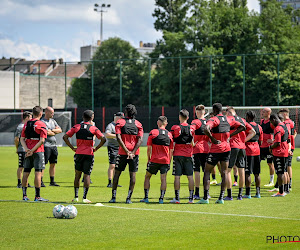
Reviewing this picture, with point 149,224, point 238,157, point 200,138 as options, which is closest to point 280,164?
point 238,157

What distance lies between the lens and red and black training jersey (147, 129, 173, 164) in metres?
11.9

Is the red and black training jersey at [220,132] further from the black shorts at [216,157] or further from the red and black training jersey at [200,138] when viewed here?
the red and black training jersey at [200,138]

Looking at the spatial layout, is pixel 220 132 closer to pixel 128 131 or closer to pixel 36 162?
pixel 128 131

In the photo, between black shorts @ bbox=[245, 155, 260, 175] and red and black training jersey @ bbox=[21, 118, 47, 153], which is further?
black shorts @ bbox=[245, 155, 260, 175]

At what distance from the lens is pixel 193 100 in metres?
50.0

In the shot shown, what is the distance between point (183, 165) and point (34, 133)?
347 cm

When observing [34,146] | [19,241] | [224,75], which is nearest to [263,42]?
[224,75]

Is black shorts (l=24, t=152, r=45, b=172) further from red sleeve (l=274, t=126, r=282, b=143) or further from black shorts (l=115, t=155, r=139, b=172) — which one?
red sleeve (l=274, t=126, r=282, b=143)

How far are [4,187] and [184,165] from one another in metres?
6.26

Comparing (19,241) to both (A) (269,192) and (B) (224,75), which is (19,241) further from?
(B) (224,75)

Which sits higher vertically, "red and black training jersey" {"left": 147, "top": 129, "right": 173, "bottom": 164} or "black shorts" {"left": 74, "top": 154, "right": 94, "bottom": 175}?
"red and black training jersey" {"left": 147, "top": 129, "right": 173, "bottom": 164}

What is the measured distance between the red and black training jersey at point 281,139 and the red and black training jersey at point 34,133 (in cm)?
552

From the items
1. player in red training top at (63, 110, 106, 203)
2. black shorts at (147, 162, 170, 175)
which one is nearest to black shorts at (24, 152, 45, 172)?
player in red training top at (63, 110, 106, 203)

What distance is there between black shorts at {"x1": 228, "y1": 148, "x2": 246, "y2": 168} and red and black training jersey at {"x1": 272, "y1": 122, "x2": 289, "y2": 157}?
96cm
